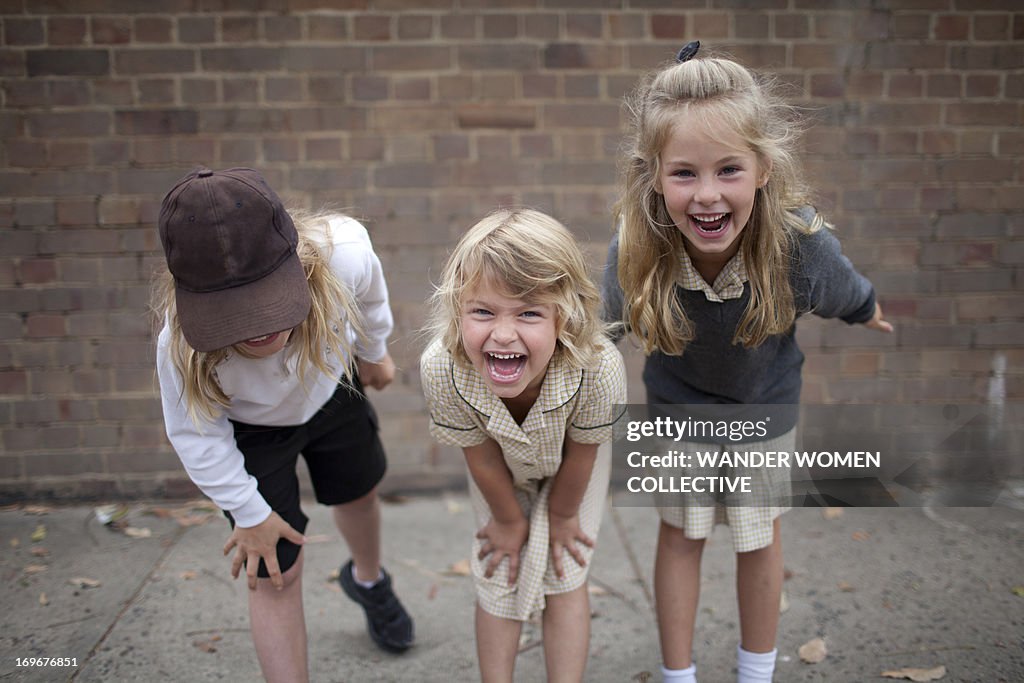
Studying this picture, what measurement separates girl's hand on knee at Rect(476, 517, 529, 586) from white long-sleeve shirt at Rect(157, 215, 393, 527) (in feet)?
1.93

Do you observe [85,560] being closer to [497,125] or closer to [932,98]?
[497,125]

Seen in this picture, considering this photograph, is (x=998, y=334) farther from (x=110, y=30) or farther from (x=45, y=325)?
(x=45, y=325)

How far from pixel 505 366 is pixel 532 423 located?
18 centimetres

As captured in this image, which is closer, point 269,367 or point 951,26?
point 269,367

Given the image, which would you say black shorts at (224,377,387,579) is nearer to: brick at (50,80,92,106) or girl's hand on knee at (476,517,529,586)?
girl's hand on knee at (476,517,529,586)

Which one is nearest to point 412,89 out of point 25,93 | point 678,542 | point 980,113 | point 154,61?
point 154,61

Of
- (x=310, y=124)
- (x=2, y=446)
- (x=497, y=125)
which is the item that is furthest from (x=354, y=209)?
(x=2, y=446)

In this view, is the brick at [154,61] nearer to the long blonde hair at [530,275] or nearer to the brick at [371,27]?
the brick at [371,27]

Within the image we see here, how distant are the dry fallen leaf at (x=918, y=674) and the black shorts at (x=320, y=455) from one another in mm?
1637

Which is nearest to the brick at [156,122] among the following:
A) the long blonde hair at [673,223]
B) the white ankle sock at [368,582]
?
the white ankle sock at [368,582]

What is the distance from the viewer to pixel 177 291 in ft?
6.38

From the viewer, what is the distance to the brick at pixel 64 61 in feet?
11.3

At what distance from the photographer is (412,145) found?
11.8 feet

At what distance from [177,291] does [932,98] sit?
325 cm
